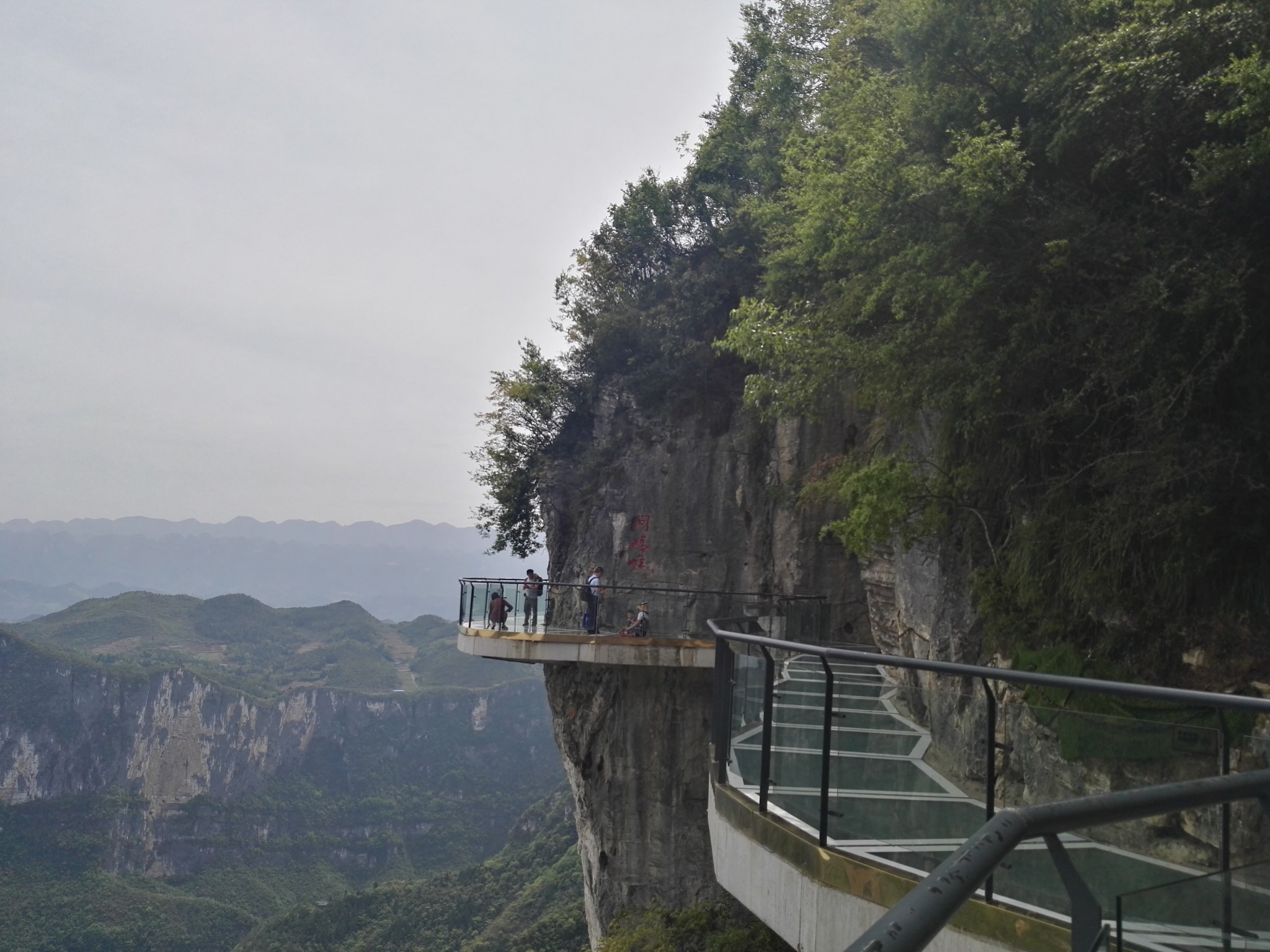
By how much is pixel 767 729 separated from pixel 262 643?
14080 cm

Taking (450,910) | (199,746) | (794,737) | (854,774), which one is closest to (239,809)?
(199,746)

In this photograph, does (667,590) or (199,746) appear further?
(199,746)

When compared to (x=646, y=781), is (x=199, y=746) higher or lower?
lower

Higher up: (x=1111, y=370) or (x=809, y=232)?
(x=809, y=232)

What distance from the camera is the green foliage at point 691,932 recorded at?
13203mm

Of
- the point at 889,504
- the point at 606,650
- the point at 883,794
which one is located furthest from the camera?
the point at 606,650

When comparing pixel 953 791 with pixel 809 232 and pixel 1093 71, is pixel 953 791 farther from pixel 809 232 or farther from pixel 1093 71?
pixel 809 232

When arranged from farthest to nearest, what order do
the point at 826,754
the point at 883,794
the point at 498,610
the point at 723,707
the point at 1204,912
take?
the point at 498,610, the point at 723,707, the point at 826,754, the point at 883,794, the point at 1204,912

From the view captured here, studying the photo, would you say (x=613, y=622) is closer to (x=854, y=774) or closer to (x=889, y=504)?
(x=889, y=504)

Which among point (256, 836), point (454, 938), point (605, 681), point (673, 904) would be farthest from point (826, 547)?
point (256, 836)

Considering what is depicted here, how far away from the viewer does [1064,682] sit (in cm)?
292

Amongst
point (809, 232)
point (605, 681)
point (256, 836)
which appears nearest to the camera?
point (809, 232)

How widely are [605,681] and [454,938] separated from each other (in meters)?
27.5

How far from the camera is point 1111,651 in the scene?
7375 millimetres
